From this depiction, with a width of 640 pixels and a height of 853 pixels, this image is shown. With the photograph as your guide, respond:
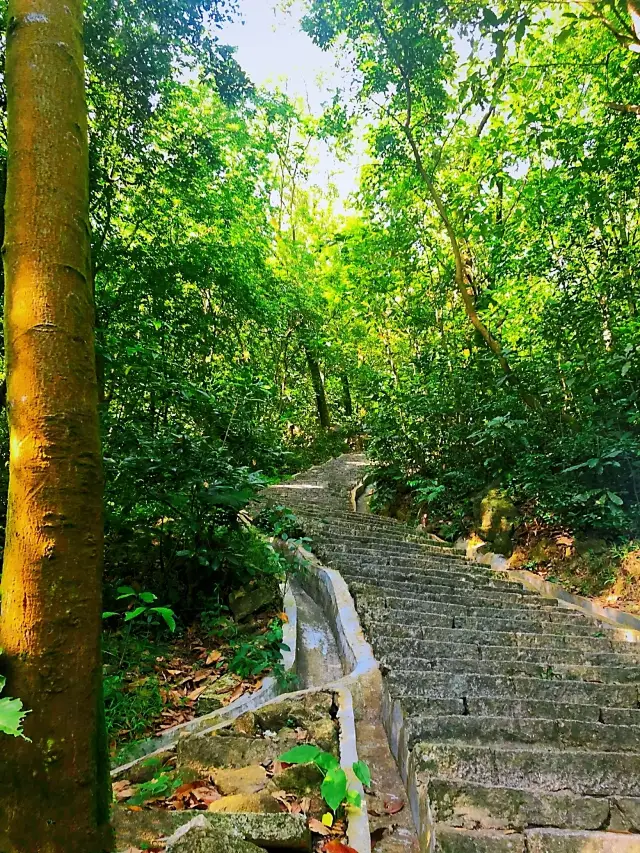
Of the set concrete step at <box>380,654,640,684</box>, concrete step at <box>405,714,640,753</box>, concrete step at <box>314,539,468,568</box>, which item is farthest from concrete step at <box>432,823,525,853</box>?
concrete step at <box>314,539,468,568</box>

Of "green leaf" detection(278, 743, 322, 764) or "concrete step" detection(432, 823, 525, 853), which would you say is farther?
"green leaf" detection(278, 743, 322, 764)

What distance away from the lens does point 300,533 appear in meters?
7.03

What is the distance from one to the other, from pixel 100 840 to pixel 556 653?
3.96 metres

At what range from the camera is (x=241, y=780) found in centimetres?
229

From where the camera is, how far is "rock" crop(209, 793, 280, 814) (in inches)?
78.4

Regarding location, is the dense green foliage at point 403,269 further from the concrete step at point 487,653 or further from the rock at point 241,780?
the rock at point 241,780

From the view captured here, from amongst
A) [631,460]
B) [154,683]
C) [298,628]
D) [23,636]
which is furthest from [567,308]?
[23,636]

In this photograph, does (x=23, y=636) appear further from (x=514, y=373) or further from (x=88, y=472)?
(x=514, y=373)

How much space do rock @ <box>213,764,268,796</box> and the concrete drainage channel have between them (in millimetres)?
397

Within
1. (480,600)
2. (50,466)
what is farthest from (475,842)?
(480,600)

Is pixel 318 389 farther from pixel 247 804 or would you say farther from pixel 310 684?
pixel 247 804

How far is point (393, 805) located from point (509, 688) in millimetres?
1410

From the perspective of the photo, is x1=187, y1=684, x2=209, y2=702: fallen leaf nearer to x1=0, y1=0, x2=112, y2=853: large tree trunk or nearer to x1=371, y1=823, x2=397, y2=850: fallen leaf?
x1=371, y1=823, x2=397, y2=850: fallen leaf

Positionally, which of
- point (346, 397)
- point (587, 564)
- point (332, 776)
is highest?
point (346, 397)
